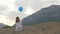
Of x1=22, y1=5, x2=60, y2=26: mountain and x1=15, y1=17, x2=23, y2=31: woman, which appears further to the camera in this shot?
x1=22, y1=5, x2=60, y2=26: mountain

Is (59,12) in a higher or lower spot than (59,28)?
higher

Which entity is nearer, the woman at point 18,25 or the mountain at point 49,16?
the woman at point 18,25

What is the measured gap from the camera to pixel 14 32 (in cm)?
1479

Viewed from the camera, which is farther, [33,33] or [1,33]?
[1,33]

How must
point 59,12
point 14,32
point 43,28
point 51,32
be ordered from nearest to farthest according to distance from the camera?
point 51,32
point 43,28
point 14,32
point 59,12

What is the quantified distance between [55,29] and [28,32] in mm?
2158

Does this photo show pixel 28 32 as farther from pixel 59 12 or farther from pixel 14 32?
pixel 59 12

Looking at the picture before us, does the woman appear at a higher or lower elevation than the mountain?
lower

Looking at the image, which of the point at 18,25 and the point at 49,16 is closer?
the point at 18,25

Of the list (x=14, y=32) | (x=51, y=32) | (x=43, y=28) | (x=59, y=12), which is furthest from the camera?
(x=59, y=12)

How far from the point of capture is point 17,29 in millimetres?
14031

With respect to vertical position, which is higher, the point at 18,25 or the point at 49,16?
the point at 49,16

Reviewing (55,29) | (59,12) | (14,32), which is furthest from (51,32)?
(59,12)

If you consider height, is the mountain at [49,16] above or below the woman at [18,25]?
above
